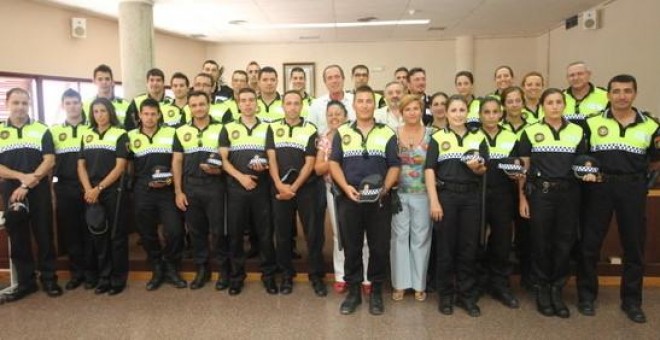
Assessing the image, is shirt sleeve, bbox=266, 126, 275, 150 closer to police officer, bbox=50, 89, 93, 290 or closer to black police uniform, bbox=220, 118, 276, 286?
black police uniform, bbox=220, 118, 276, 286

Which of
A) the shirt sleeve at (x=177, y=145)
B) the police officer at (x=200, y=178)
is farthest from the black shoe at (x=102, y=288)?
the shirt sleeve at (x=177, y=145)

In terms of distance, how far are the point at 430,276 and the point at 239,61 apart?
9829mm

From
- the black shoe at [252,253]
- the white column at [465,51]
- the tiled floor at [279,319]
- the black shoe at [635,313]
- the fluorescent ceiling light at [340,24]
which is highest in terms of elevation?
the fluorescent ceiling light at [340,24]

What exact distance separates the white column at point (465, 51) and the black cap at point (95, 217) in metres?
9.78

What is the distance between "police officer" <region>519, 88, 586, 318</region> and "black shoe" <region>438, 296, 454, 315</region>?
598mm

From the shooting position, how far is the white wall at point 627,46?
250 inches

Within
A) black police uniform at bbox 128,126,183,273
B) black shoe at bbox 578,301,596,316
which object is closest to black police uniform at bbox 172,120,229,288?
black police uniform at bbox 128,126,183,273

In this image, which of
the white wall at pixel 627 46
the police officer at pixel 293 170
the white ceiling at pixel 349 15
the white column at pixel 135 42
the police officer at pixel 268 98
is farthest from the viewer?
the white ceiling at pixel 349 15

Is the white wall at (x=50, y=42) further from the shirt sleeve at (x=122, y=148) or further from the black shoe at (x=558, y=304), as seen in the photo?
the black shoe at (x=558, y=304)

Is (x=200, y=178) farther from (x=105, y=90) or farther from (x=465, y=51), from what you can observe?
(x=465, y=51)

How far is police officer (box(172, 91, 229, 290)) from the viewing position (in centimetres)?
364

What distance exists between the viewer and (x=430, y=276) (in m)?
3.71

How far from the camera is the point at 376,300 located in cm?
338

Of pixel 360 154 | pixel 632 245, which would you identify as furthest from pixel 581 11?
pixel 360 154
